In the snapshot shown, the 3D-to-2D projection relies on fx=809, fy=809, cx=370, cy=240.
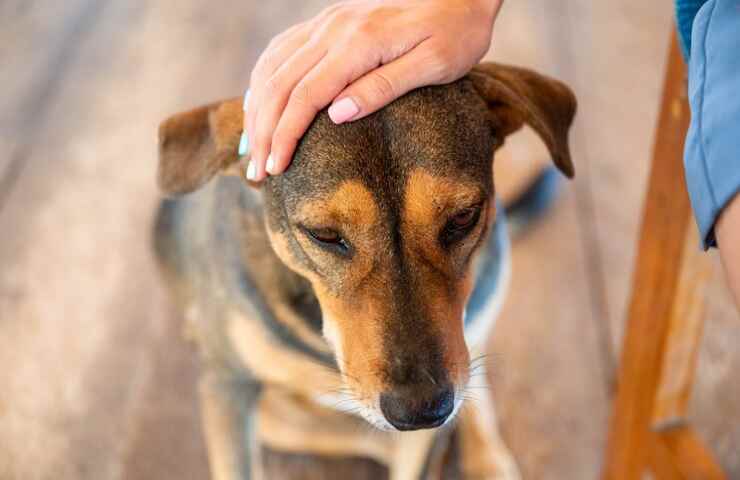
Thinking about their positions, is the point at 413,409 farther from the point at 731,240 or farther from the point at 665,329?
the point at 665,329

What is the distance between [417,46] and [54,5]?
8.33 feet

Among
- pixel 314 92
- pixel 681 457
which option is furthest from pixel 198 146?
pixel 681 457

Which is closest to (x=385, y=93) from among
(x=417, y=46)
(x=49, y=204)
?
(x=417, y=46)

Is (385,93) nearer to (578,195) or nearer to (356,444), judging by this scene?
(356,444)

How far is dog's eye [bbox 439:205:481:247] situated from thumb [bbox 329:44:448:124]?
0.22 meters

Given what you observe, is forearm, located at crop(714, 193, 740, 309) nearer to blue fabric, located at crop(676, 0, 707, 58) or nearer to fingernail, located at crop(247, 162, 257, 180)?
blue fabric, located at crop(676, 0, 707, 58)

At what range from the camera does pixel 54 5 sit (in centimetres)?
327

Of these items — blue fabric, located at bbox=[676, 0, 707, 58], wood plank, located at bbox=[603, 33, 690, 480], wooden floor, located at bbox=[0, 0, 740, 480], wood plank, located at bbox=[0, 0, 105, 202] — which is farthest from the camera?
wood plank, located at bbox=[0, 0, 105, 202]

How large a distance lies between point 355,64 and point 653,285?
0.80m

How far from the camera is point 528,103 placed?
138cm

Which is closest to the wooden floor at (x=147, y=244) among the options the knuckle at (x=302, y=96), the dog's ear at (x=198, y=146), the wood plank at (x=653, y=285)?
the wood plank at (x=653, y=285)

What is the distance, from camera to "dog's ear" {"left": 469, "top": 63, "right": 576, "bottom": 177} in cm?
137

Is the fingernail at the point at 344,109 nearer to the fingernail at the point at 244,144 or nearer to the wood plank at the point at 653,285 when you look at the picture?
the fingernail at the point at 244,144

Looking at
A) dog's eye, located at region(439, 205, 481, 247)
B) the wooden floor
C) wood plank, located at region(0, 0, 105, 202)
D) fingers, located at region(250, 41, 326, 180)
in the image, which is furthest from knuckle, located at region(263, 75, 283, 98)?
wood plank, located at region(0, 0, 105, 202)
